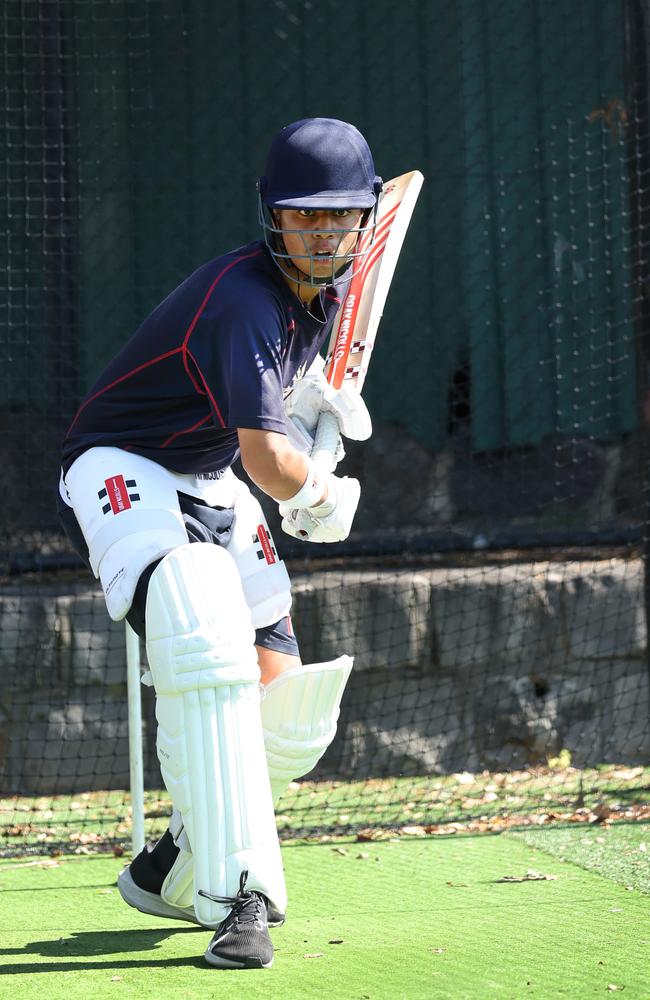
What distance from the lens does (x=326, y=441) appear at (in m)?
2.93

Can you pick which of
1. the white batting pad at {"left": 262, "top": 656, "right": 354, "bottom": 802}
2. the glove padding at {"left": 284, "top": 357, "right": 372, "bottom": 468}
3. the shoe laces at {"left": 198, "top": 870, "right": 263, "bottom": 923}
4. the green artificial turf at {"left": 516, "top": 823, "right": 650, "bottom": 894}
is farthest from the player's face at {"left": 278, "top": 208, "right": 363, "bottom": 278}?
the green artificial turf at {"left": 516, "top": 823, "right": 650, "bottom": 894}

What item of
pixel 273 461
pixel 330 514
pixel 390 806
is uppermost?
pixel 273 461

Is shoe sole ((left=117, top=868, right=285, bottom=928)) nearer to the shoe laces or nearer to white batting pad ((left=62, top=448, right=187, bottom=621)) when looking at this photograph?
the shoe laces

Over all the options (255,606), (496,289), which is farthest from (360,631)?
(255,606)

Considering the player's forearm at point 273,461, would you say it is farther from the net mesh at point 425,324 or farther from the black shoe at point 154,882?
the net mesh at point 425,324

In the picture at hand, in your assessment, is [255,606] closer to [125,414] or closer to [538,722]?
[125,414]

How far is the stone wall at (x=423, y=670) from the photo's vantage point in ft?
16.6

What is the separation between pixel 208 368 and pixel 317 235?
35 cm

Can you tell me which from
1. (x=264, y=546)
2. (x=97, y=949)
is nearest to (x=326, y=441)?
(x=264, y=546)

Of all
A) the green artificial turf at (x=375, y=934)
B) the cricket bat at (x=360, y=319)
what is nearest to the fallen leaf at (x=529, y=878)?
the green artificial turf at (x=375, y=934)

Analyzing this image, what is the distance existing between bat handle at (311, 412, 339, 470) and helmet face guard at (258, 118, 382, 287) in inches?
16.3

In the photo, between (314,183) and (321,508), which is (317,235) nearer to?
(314,183)

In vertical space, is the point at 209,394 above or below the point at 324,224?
below

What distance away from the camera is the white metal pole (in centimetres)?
360
